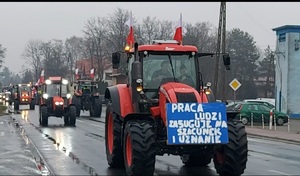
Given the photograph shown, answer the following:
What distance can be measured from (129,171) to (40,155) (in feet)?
17.0

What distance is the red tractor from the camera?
10.8m

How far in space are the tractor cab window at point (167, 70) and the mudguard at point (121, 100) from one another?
2.08 ft

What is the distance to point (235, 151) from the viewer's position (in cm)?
1093

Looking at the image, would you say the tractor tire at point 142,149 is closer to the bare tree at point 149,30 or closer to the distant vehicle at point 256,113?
the distant vehicle at point 256,113

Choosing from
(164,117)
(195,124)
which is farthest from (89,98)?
(195,124)

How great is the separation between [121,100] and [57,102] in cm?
1795

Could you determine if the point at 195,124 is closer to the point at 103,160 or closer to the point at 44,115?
the point at 103,160

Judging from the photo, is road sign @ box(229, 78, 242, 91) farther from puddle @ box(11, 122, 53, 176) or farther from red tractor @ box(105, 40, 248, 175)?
red tractor @ box(105, 40, 248, 175)

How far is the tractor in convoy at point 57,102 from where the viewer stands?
29.7 metres

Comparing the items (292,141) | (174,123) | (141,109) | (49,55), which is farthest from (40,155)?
(49,55)

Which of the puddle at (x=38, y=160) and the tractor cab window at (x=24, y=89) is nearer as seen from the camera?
the puddle at (x=38, y=160)

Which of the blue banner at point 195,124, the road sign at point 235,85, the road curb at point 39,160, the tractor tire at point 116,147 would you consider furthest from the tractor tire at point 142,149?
the road sign at point 235,85

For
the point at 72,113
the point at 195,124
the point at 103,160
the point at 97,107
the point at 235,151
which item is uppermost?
the point at 195,124

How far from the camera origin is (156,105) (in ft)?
38.9
